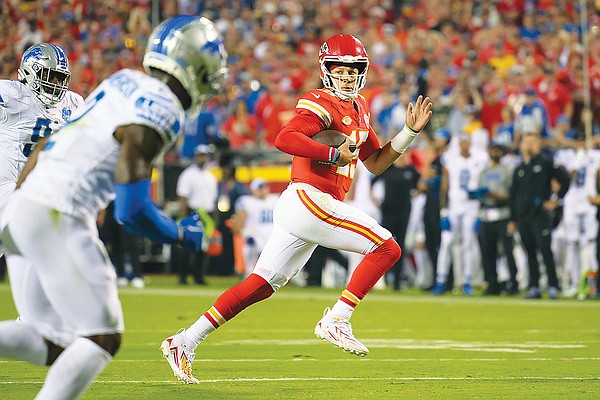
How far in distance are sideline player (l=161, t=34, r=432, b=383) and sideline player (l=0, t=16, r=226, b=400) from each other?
2.32 metres

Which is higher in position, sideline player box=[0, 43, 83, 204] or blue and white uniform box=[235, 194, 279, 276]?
sideline player box=[0, 43, 83, 204]

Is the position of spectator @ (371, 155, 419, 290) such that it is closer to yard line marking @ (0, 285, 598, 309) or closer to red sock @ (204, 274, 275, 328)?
yard line marking @ (0, 285, 598, 309)

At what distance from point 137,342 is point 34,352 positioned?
4165 millimetres

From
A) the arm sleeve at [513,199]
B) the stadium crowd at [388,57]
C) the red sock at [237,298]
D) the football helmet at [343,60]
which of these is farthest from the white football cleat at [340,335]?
the stadium crowd at [388,57]

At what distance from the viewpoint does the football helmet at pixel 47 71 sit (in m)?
7.28

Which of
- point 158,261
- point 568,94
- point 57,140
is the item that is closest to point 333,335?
point 57,140

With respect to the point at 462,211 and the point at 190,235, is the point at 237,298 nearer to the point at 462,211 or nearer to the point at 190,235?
the point at 190,235

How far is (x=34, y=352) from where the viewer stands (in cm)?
503

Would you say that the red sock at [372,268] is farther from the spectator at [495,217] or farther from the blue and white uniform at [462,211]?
the blue and white uniform at [462,211]

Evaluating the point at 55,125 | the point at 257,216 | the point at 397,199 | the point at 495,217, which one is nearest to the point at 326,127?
the point at 55,125

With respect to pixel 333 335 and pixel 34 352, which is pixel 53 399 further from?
pixel 333 335

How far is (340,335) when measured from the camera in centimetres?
696

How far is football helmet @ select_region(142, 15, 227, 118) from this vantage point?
475cm

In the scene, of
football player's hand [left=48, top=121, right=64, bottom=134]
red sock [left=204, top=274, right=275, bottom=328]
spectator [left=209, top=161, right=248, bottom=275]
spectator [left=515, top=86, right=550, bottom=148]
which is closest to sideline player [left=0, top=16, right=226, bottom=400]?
red sock [left=204, top=274, right=275, bottom=328]
